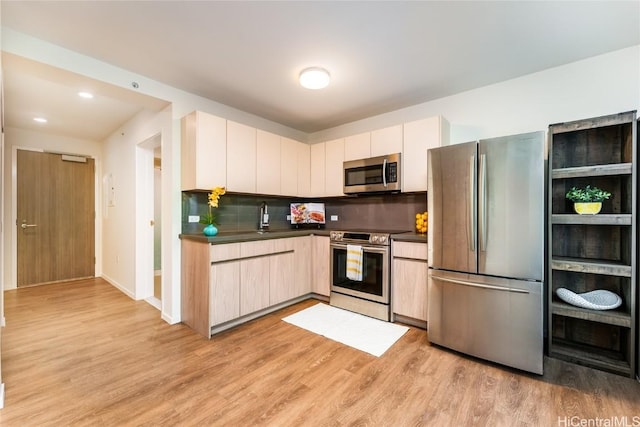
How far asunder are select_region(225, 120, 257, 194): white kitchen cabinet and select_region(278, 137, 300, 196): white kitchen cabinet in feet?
1.50

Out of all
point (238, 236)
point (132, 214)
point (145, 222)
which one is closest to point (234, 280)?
point (238, 236)

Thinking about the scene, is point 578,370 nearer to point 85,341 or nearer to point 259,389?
point 259,389

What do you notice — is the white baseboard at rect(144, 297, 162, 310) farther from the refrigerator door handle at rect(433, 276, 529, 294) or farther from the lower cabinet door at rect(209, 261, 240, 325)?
the refrigerator door handle at rect(433, 276, 529, 294)

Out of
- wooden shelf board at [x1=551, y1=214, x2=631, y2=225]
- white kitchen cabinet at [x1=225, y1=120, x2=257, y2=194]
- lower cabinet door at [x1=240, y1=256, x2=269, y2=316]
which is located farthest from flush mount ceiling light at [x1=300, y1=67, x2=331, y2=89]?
wooden shelf board at [x1=551, y1=214, x2=631, y2=225]

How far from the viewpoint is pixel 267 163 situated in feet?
11.2

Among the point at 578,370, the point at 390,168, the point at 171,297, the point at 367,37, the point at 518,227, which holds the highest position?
the point at 367,37

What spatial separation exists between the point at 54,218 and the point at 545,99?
7.10 m

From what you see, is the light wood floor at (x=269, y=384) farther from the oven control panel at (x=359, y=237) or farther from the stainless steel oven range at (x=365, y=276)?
the oven control panel at (x=359, y=237)

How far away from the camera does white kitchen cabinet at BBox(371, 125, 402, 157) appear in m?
3.10

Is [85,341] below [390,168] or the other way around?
below

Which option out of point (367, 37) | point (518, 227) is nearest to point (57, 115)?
point (367, 37)

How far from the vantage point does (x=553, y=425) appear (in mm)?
1499

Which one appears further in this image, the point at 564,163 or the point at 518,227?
the point at 564,163

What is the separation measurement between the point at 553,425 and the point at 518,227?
1.22m
